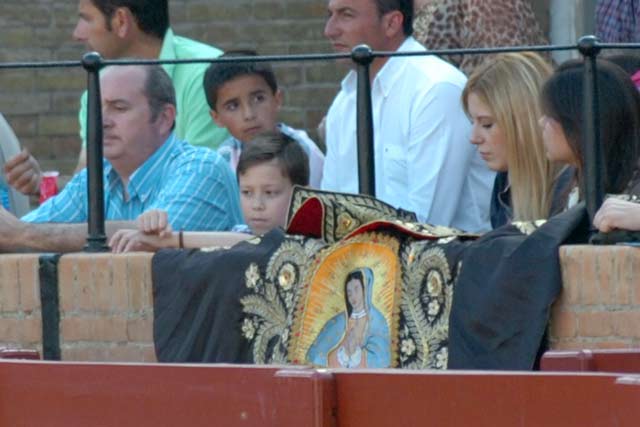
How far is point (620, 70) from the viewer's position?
582 cm

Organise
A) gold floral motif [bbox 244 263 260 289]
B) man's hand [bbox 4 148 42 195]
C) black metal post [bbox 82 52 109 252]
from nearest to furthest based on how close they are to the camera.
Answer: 1. gold floral motif [bbox 244 263 260 289]
2. black metal post [bbox 82 52 109 252]
3. man's hand [bbox 4 148 42 195]

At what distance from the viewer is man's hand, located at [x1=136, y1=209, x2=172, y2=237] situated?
642cm

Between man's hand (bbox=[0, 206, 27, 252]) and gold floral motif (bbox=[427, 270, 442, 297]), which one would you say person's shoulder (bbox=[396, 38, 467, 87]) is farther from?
man's hand (bbox=[0, 206, 27, 252])

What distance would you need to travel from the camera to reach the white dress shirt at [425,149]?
634 centimetres

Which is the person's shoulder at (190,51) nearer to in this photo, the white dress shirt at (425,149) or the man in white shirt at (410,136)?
the man in white shirt at (410,136)

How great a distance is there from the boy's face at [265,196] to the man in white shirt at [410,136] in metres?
0.28

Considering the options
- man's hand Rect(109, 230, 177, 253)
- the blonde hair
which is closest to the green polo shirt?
man's hand Rect(109, 230, 177, 253)

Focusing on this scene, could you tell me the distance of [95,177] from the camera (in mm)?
6602

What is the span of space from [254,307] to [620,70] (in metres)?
1.28

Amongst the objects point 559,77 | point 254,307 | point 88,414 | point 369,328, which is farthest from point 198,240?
point 88,414

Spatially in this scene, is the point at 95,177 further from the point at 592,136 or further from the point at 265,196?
the point at 592,136

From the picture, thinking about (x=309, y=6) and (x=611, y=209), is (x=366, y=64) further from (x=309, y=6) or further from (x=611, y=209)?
(x=309, y=6)

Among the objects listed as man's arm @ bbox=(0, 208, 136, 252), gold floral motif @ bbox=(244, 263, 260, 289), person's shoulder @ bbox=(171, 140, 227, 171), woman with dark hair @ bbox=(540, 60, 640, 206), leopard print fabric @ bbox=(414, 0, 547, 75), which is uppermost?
leopard print fabric @ bbox=(414, 0, 547, 75)

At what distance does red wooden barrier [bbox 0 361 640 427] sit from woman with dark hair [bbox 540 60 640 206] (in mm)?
1548
